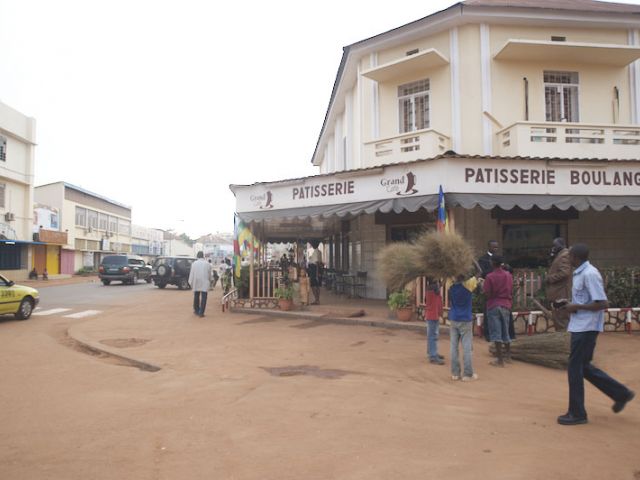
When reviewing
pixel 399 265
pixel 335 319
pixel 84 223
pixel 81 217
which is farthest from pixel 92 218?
pixel 399 265

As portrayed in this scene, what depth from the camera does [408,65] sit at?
1277 cm

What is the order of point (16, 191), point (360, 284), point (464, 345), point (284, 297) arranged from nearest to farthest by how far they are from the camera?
1. point (464, 345)
2. point (284, 297)
3. point (360, 284)
4. point (16, 191)

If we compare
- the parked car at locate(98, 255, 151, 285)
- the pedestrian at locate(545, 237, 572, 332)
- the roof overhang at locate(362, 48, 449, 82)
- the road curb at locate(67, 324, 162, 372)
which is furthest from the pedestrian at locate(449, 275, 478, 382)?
the parked car at locate(98, 255, 151, 285)

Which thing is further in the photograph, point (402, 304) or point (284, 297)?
point (284, 297)

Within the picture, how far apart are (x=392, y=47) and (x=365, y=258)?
20.3 feet

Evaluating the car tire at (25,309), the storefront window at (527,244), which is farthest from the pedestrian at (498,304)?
the car tire at (25,309)

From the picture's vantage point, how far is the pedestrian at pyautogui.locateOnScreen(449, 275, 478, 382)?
19.2ft

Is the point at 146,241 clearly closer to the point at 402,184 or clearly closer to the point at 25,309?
the point at 25,309

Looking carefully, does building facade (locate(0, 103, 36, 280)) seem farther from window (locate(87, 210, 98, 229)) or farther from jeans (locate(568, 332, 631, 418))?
jeans (locate(568, 332, 631, 418))

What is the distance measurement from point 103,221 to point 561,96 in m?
45.8

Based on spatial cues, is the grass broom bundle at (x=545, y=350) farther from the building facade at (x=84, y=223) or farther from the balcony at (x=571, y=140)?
the building facade at (x=84, y=223)

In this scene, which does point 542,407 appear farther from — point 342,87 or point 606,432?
point 342,87

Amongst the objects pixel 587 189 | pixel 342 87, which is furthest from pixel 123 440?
pixel 342 87

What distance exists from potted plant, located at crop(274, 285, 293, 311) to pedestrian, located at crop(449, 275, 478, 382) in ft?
21.8
